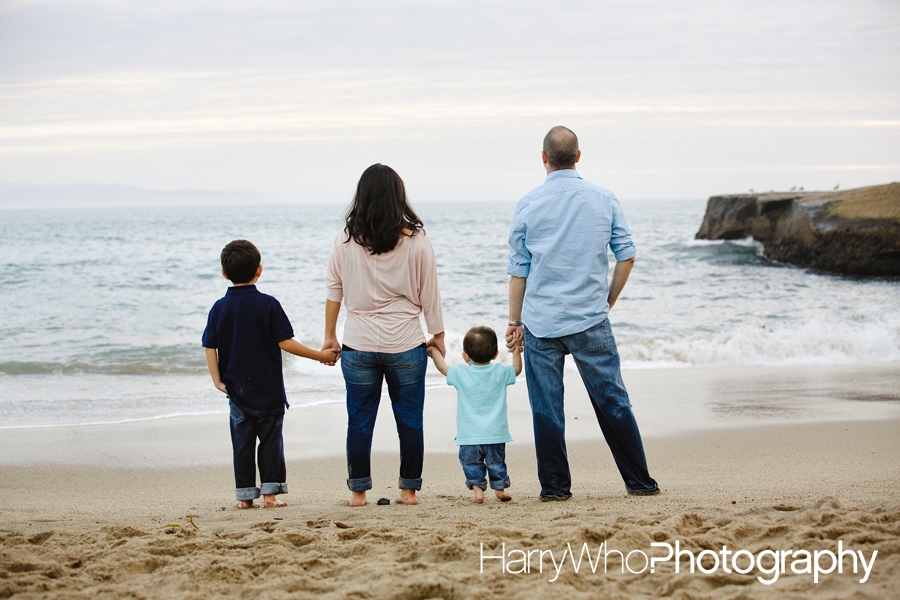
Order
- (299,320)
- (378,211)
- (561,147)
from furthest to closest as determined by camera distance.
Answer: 1. (299,320)
2. (561,147)
3. (378,211)

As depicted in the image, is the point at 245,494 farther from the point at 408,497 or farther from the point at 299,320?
the point at 299,320

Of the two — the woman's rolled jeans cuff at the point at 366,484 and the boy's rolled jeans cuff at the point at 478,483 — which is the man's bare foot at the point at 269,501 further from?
the boy's rolled jeans cuff at the point at 478,483

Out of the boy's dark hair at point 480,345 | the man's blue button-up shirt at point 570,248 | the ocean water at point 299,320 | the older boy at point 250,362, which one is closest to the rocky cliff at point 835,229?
the ocean water at point 299,320

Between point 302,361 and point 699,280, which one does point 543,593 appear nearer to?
point 302,361

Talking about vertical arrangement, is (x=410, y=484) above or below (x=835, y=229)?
below

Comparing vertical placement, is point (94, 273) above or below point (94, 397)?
above

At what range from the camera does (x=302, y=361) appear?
8.89 meters

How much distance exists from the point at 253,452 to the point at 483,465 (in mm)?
1231

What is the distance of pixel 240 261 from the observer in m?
3.35

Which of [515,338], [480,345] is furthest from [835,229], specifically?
[480,345]

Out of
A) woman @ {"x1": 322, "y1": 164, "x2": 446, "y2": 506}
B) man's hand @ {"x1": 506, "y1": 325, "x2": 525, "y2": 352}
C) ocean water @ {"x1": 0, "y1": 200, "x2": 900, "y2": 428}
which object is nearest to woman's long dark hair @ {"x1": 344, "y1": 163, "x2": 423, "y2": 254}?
woman @ {"x1": 322, "y1": 164, "x2": 446, "y2": 506}

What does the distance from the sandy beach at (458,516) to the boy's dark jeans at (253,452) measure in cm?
16

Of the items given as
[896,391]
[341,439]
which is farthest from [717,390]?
[341,439]

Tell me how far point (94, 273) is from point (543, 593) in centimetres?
2000
